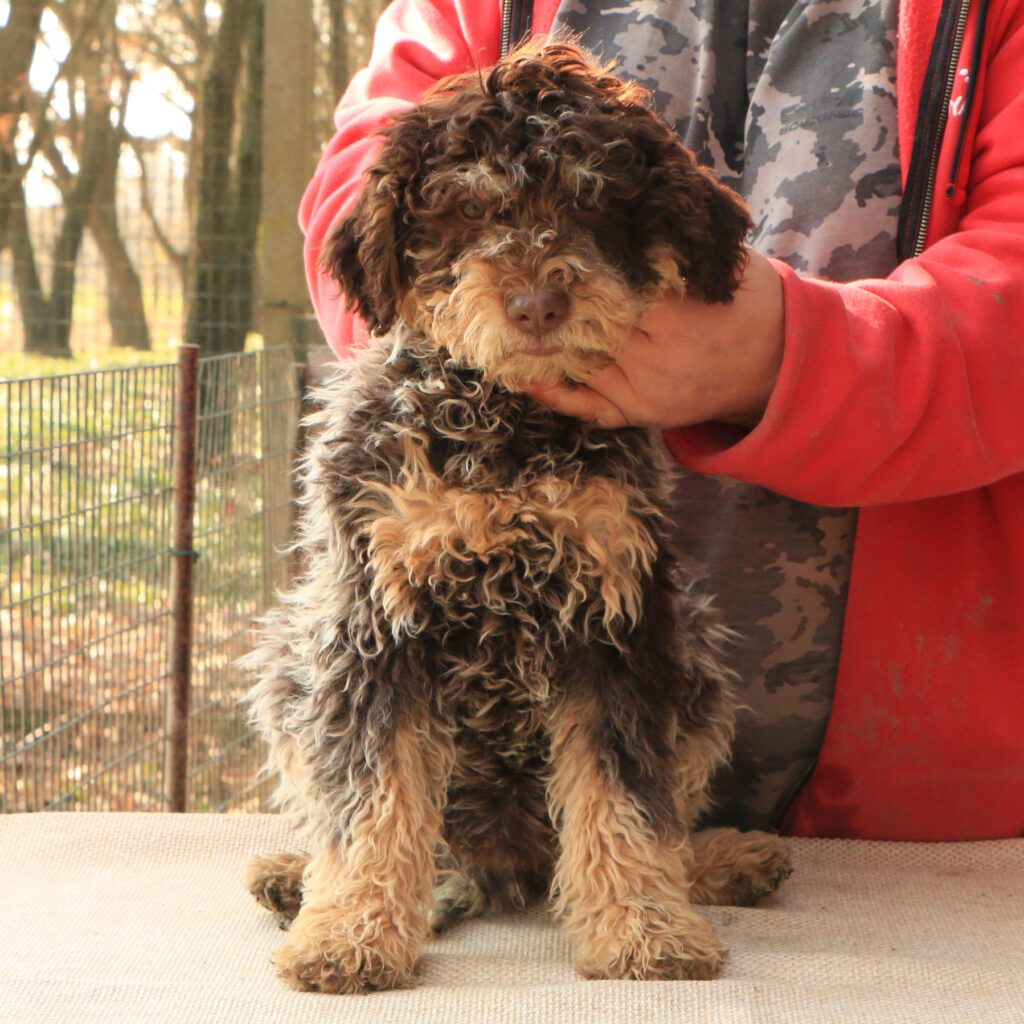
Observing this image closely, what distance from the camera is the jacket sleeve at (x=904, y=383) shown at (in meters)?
2.33

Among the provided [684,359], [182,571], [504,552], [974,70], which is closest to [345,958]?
[504,552]

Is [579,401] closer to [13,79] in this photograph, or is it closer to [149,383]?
[149,383]

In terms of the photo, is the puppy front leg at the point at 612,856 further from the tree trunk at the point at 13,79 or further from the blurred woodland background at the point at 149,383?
the tree trunk at the point at 13,79

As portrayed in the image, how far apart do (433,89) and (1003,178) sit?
1128mm

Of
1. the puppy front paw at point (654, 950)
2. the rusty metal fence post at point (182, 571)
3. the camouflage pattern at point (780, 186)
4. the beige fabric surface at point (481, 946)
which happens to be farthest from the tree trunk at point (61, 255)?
the puppy front paw at point (654, 950)

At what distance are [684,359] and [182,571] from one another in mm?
2459

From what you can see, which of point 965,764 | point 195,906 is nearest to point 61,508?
point 195,906

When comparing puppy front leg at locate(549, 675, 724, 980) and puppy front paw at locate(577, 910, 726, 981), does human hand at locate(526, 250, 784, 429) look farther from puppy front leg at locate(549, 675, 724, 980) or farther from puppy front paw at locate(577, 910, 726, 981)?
puppy front paw at locate(577, 910, 726, 981)

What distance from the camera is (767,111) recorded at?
2.84 metres

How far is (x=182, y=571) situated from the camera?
4285 millimetres

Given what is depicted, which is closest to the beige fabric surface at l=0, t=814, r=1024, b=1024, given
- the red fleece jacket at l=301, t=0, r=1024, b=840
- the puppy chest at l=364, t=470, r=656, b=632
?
the red fleece jacket at l=301, t=0, r=1024, b=840

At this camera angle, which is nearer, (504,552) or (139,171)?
(504,552)

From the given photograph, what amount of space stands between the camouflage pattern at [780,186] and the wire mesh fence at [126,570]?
1.80 metres

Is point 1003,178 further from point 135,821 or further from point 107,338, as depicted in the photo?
point 107,338
